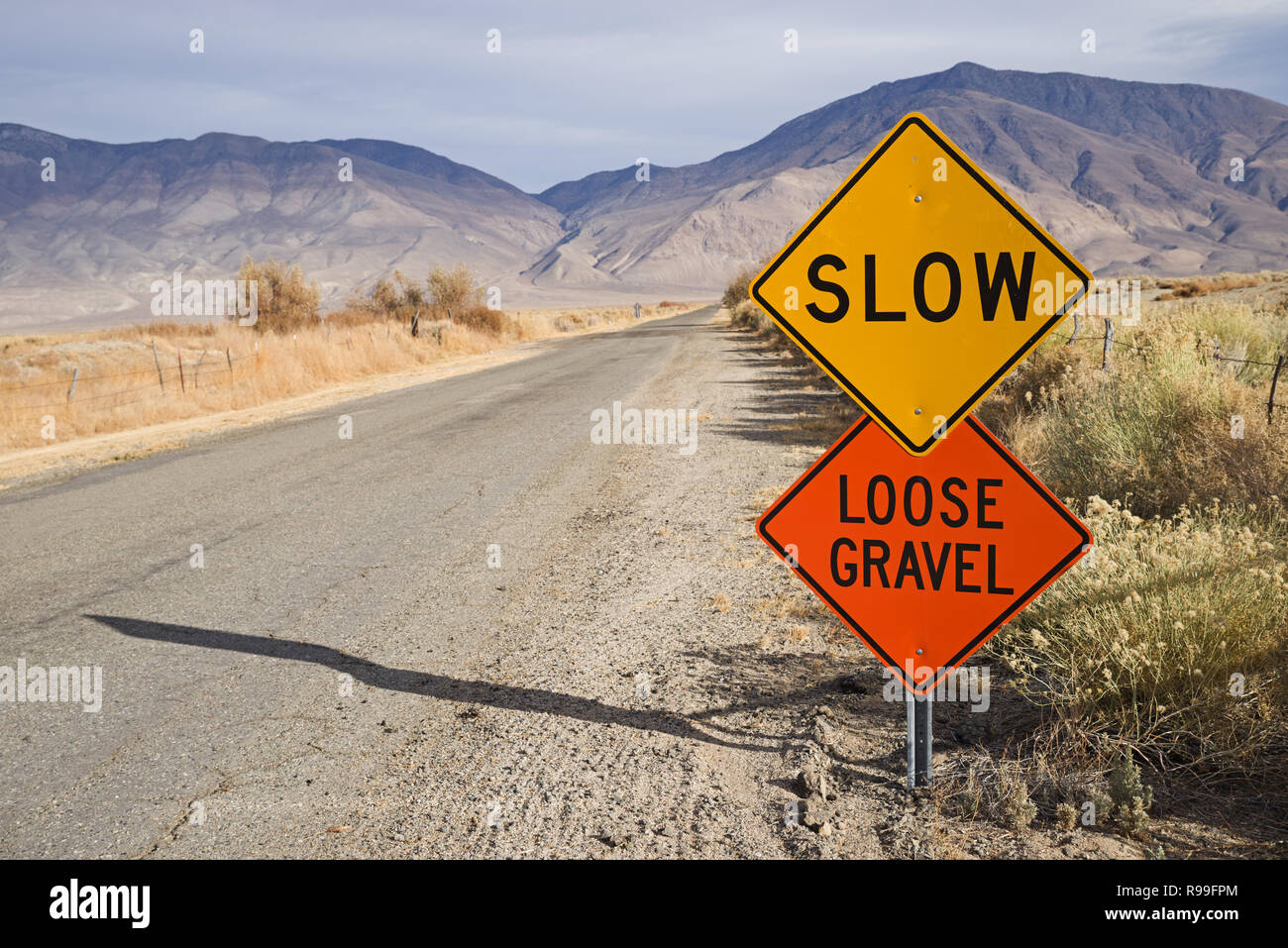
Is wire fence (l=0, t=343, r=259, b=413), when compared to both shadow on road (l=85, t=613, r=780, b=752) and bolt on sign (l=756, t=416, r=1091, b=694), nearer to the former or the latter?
shadow on road (l=85, t=613, r=780, b=752)

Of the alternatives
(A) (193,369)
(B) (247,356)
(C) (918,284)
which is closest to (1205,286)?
(B) (247,356)

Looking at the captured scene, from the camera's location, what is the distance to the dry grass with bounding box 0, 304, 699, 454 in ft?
55.6

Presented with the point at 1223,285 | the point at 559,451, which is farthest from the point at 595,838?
the point at 1223,285

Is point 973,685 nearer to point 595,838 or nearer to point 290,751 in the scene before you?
point 595,838

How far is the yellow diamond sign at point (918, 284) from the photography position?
3.04 metres

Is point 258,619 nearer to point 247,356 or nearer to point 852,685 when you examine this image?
point 852,685

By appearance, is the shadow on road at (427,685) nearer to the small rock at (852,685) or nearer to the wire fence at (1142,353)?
the small rock at (852,685)

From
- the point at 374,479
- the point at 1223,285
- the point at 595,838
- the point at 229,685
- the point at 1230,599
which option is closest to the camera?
the point at 595,838

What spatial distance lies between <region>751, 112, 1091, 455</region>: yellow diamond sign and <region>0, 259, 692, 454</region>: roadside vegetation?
15.7 m

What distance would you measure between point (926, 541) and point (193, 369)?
2858 centimetres

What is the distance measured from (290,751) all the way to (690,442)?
26.1 feet

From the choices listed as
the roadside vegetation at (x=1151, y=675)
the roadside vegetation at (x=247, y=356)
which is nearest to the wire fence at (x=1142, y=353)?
the roadside vegetation at (x=1151, y=675)

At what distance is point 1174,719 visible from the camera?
348 centimetres

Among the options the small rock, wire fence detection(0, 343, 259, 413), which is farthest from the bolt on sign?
wire fence detection(0, 343, 259, 413)
